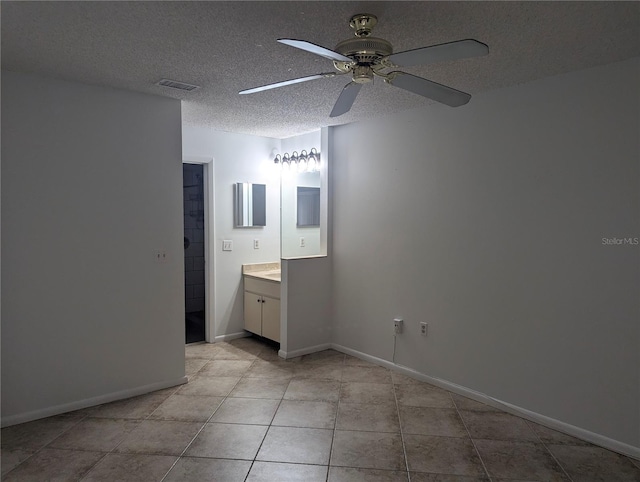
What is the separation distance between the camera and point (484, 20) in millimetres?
1994

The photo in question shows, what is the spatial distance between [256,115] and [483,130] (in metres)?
1.88

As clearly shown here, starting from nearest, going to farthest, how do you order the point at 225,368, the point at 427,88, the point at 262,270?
the point at 427,88 → the point at 225,368 → the point at 262,270

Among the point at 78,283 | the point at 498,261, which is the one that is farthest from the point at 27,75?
Result: the point at 498,261

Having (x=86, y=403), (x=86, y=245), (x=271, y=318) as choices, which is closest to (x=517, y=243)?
(x=271, y=318)

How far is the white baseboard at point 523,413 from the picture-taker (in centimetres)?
252

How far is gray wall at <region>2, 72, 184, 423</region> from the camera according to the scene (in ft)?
9.13

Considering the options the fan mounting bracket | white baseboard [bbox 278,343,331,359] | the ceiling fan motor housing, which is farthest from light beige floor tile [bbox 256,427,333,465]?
the fan mounting bracket

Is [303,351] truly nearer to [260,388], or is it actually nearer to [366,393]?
[260,388]

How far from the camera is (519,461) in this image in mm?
2416

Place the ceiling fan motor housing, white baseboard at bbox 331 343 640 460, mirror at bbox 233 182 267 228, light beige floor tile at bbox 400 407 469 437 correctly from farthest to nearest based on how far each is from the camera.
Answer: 1. mirror at bbox 233 182 267 228
2. light beige floor tile at bbox 400 407 469 437
3. white baseboard at bbox 331 343 640 460
4. the ceiling fan motor housing

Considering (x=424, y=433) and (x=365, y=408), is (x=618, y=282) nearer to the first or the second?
(x=424, y=433)

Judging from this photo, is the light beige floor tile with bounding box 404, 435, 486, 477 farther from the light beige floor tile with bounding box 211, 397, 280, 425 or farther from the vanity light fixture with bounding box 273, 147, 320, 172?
the vanity light fixture with bounding box 273, 147, 320, 172

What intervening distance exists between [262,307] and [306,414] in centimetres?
176

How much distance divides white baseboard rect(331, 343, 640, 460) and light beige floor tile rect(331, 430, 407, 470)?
858 mm
